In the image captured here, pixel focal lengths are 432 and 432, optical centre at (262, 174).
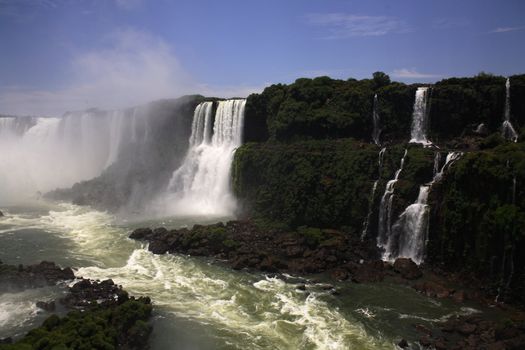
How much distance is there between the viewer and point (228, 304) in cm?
2219

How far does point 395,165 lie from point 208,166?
21.3 m

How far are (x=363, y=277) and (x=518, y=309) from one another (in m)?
7.90

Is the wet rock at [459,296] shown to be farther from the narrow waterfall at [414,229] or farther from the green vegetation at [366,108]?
the green vegetation at [366,108]


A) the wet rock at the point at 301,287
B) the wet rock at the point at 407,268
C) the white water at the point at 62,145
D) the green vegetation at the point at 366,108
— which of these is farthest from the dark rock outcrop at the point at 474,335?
the white water at the point at 62,145

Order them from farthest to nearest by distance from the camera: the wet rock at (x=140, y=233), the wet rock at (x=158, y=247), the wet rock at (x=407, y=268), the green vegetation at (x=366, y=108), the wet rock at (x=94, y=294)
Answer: the green vegetation at (x=366, y=108), the wet rock at (x=140, y=233), the wet rock at (x=158, y=247), the wet rock at (x=407, y=268), the wet rock at (x=94, y=294)

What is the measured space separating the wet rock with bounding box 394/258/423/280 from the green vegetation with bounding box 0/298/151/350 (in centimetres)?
1463

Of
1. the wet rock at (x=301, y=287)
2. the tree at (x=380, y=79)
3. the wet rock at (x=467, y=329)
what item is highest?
the tree at (x=380, y=79)

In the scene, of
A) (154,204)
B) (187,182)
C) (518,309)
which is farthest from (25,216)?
(518,309)

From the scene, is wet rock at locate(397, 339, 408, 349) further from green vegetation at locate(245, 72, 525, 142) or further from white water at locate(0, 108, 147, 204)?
white water at locate(0, 108, 147, 204)

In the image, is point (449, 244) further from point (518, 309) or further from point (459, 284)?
point (518, 309)

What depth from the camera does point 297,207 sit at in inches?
1362

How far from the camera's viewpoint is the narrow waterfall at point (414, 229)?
27031mm

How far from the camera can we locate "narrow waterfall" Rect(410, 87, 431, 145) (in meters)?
36.3

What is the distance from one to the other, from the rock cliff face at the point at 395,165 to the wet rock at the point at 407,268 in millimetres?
1312
